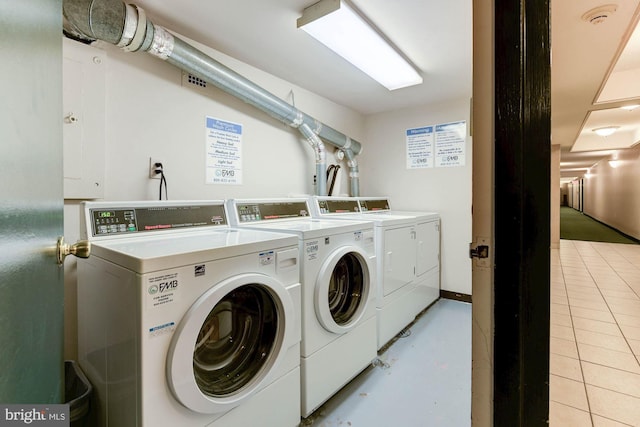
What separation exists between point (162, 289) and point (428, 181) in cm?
305

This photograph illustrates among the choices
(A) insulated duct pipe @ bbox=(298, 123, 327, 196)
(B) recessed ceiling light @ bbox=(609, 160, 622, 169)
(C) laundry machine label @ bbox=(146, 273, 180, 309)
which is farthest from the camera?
(B) recessed ceiling light @ bbox=(609, 160, 622, 169)

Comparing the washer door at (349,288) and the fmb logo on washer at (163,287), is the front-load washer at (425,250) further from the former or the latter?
the fmb logo on washer at (163,287)

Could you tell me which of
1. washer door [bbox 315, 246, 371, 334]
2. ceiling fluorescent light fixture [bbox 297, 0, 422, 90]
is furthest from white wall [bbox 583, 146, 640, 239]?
washer door [bbox 315, 246, 371, 334]

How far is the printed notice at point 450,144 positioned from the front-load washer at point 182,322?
250cm

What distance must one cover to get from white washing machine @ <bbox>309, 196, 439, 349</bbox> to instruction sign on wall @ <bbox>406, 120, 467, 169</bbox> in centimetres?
103

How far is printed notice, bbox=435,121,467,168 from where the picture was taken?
3.12 m

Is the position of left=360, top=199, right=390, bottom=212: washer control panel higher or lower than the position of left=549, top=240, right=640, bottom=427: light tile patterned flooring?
higher

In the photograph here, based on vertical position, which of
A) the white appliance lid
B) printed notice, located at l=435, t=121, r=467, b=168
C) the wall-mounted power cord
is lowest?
the white appliance lid

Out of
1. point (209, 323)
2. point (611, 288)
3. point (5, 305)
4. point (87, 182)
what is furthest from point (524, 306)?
point (611, 288)

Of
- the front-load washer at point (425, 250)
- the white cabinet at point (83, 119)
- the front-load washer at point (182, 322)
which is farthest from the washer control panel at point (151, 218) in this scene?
the front-load washer at point (425, 250)

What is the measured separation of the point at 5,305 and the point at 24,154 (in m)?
0.24

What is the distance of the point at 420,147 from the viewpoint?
3350 millimetres

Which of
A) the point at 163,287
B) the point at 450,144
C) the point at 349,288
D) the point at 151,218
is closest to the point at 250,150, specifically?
the point at 151,218

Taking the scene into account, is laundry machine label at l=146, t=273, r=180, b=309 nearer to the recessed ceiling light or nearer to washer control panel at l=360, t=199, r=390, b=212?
washer control panel at l=360, t=199, r=390, b=212
